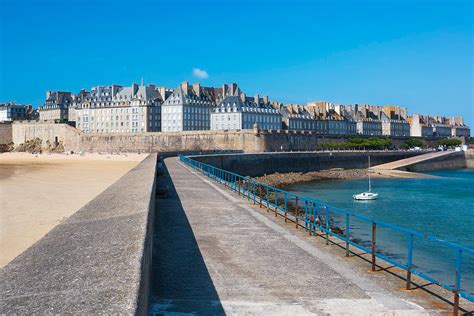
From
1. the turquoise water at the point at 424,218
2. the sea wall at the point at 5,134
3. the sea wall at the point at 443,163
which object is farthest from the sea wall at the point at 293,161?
the sea wall at the point at 5,134

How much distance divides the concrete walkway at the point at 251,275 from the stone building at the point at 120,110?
6967 cm

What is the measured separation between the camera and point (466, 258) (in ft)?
44.1

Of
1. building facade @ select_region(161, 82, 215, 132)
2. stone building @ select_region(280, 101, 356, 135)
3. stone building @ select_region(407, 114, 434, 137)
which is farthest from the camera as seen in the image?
stone building @ select_region(407, 114, 434, 137)

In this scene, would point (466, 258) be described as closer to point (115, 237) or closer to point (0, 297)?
point (115, 237)

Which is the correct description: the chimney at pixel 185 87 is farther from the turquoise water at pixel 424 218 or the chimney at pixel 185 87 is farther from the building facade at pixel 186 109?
the turquoise water at pixel 424 218

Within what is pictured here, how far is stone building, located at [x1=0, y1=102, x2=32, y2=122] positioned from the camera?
113 m

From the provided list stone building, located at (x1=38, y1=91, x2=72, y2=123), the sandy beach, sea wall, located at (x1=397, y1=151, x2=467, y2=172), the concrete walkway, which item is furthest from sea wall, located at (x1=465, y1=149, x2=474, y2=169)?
the concrete walkway

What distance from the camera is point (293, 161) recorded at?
55.6 metres

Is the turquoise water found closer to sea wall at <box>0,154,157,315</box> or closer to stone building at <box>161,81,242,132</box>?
sea wall at <box>0,154,157,315</box>

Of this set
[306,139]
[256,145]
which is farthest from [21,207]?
[306,139]

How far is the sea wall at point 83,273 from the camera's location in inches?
121

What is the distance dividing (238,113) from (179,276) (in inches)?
2642

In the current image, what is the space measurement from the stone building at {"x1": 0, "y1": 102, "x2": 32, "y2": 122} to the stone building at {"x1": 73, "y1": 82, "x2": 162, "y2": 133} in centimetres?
3407

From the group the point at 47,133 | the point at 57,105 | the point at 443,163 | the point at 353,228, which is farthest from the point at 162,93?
the point at 353,228
